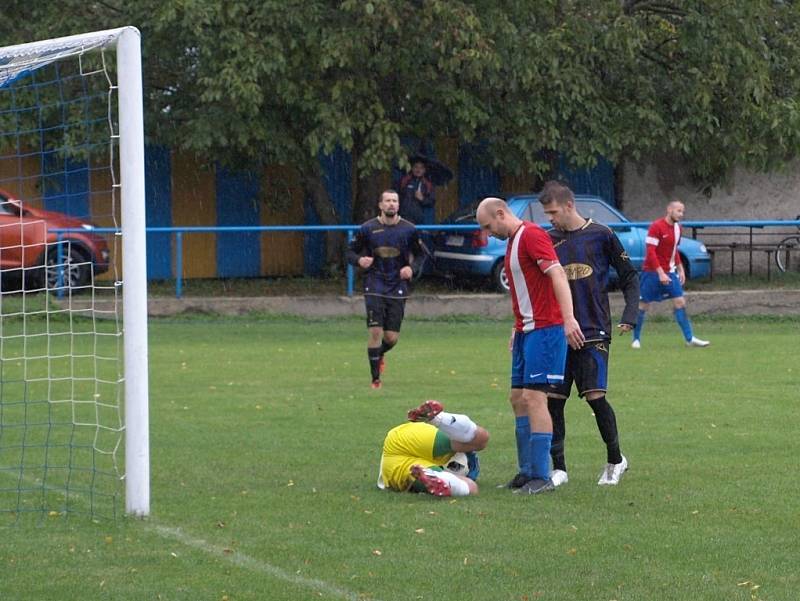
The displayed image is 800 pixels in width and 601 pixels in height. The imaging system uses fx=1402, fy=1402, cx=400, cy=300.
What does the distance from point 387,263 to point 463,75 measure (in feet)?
27.8

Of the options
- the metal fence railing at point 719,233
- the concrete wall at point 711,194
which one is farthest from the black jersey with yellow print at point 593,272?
the concrete wall at point 711,194

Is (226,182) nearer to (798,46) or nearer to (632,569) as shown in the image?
(798,46)

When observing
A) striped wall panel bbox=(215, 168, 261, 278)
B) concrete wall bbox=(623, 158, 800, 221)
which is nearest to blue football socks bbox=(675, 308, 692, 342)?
striped wall panel bbox=(215, 168, 261, 278)

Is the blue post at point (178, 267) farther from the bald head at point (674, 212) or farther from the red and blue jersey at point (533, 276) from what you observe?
the red and blue jersey at point (533, 276)

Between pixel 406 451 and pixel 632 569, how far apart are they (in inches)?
94.7

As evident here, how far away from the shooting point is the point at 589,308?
8883mm

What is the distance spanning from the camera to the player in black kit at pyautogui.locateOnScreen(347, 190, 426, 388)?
1458cm

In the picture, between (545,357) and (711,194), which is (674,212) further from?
(711,194)

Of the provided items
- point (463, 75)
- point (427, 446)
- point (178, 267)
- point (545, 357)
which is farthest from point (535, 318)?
point (178, 267)

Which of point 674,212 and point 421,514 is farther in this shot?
point 674,212

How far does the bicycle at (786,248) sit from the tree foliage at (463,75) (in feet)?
4.89

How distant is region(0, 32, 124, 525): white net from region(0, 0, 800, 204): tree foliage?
1.38 m

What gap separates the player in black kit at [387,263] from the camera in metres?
14.6

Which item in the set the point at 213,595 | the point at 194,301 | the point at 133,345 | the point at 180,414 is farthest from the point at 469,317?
the point at 213,595
